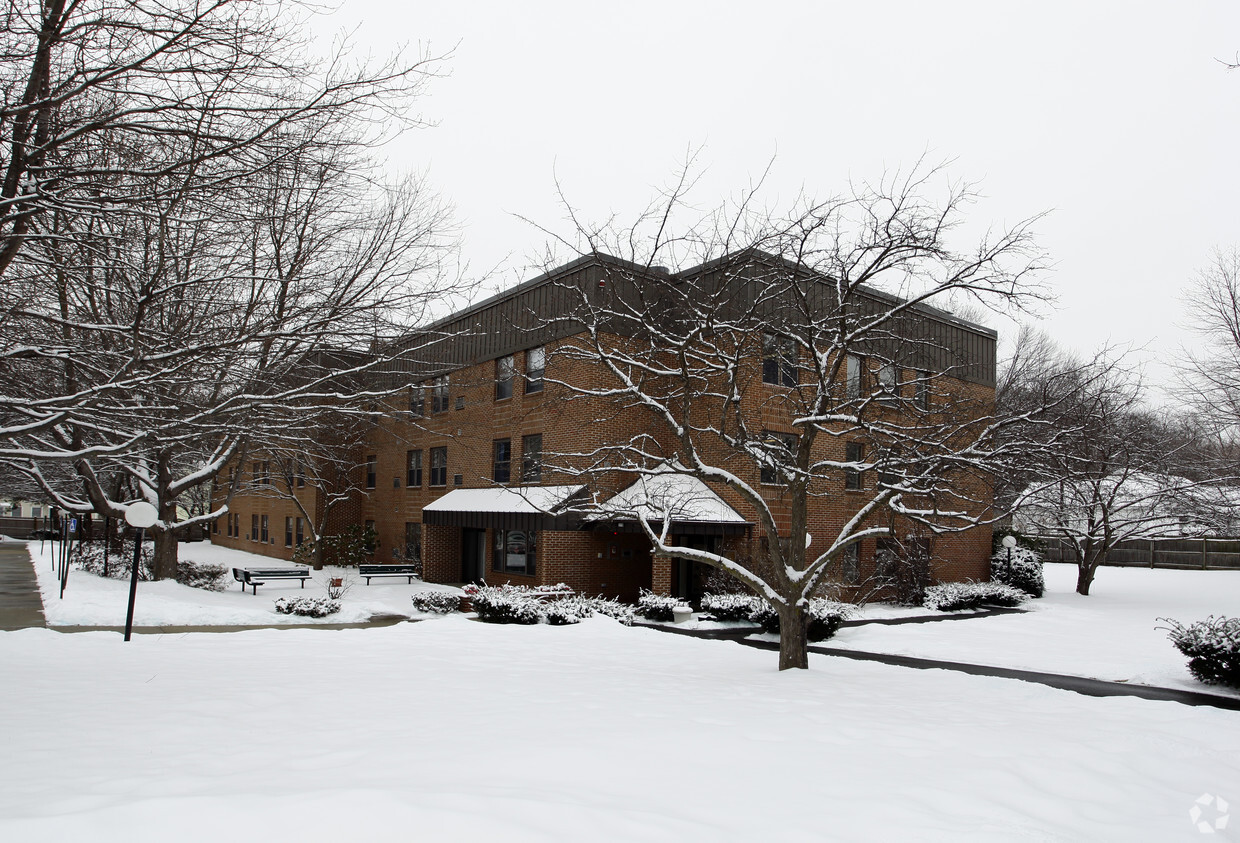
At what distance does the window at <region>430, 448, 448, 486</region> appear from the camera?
29.4 metres

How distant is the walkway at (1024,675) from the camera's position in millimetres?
11367

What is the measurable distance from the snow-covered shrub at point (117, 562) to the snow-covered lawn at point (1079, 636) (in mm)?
19877

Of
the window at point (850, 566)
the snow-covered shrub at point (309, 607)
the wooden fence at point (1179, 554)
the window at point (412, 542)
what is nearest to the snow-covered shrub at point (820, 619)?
the window at point (850, 566)

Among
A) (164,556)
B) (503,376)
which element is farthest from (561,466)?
(164,556)

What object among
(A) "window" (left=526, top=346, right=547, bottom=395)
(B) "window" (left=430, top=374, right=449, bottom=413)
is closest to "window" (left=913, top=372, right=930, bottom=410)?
(A) "window" (left=526, top=346, right=547, bottom=395)

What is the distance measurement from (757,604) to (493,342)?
12511 millimetres

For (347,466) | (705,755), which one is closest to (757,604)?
(705,755)

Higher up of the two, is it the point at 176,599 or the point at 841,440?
the point at 841,440

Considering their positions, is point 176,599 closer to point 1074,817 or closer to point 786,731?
point 786,731

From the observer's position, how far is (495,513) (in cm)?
2320

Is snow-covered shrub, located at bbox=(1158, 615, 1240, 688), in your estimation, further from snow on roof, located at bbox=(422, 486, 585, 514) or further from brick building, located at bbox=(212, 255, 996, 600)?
snow on roof, located at bbox=(422, 486, 585, 514)

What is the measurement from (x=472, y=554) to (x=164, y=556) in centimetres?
932

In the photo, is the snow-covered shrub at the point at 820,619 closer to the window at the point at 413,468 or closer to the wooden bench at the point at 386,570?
the wooden bench at the point at 386,570

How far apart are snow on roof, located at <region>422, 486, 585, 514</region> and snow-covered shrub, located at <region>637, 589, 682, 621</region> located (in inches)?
126
